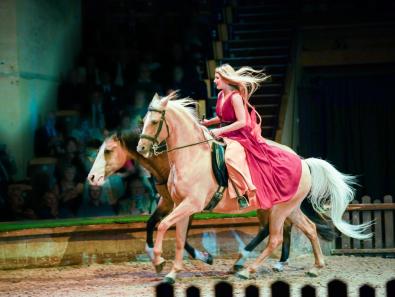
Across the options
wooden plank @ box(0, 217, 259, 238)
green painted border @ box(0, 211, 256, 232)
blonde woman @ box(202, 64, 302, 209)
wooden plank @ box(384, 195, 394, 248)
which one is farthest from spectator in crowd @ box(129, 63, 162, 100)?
blonde woman @ box(202, 64, 302, 209)

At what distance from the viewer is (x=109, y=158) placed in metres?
8.90

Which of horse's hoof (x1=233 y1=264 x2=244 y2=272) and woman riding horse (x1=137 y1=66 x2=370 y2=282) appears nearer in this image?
woman riding horse (x1=137 y1=66 x2=370 y2=282)

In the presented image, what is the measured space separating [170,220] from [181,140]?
79 cm

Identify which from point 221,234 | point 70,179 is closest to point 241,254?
point 221,234

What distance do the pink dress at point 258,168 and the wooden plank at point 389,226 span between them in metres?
2.17

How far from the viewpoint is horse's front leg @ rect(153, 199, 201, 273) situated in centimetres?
795

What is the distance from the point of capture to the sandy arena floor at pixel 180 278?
26.7 feet

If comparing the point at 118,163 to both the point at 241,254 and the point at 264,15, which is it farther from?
the point at 264,15

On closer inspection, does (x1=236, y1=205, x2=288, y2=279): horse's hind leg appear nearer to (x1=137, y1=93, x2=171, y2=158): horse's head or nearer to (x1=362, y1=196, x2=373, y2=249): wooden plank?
(x1=137, y1=93, x2=171, y2=158): horse's head

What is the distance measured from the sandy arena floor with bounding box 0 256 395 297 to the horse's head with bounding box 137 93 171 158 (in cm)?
131

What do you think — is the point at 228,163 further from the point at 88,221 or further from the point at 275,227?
the point at 88,221

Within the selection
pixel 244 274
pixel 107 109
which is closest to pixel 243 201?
pixel 244 274

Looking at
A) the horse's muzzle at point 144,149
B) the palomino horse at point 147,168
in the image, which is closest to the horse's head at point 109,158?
the palomino horse at point 147,168

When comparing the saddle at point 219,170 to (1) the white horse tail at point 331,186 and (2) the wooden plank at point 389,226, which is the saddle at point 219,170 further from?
(2) the wooden plank at point 389,226
